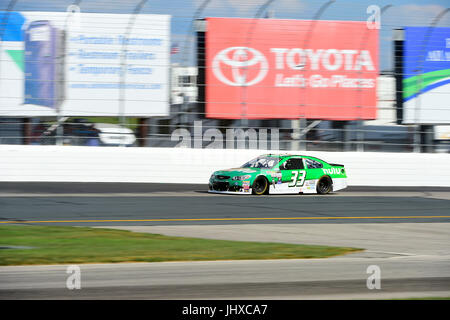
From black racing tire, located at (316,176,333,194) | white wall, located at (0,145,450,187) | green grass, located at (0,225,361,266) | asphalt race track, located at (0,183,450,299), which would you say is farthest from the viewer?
white wall, located at (0,145,450,187)

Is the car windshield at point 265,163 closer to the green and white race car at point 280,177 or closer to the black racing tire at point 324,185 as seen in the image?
the green and white race car at point 280,177

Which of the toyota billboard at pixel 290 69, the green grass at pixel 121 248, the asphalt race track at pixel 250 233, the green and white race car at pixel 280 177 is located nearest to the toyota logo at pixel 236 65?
the toyota billboard at pixel 290 69

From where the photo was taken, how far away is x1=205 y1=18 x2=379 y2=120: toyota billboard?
22.8m

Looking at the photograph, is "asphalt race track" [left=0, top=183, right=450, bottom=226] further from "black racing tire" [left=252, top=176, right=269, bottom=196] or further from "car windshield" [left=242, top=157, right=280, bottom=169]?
"car windshield" [left=242, top=157, right=280, bottom=169]

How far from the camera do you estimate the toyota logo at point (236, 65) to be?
74.6ft

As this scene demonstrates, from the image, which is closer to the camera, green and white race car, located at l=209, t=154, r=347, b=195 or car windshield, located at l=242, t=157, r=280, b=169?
green and white race car, located at l=209, t=154, r=347, b=195

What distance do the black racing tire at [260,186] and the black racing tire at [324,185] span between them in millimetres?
1774

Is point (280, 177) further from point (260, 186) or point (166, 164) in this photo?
point (166, 164)

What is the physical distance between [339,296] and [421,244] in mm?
4120

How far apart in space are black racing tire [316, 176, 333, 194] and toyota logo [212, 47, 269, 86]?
520 cm

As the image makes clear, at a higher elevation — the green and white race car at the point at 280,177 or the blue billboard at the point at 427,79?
the blue billboard at the point at 427,79

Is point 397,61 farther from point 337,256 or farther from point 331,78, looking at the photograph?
point 337,256

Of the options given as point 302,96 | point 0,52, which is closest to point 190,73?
point 302,96

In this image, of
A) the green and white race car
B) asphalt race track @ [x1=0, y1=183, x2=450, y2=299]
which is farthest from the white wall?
the green and white race car
